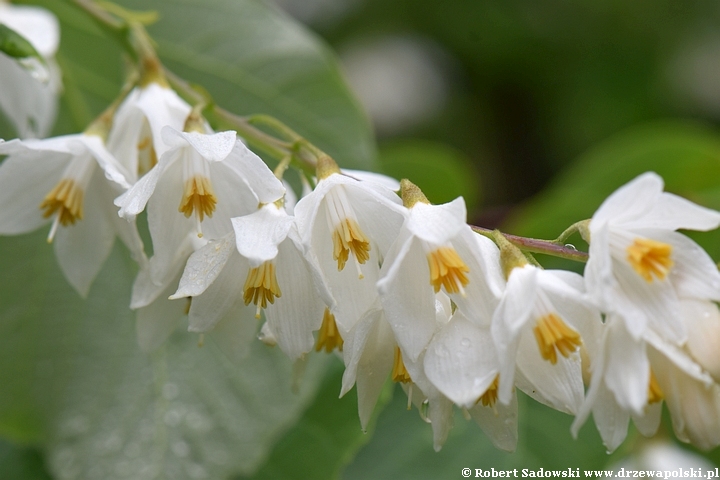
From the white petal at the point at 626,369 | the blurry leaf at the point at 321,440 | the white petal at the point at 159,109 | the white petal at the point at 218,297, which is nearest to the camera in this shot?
the white petal at the point at 626,369

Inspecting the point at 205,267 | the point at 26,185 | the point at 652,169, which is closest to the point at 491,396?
the point at 205,267

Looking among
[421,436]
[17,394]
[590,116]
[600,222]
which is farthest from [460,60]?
[600,222]

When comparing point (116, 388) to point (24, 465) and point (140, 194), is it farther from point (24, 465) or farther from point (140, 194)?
point (140, 194)

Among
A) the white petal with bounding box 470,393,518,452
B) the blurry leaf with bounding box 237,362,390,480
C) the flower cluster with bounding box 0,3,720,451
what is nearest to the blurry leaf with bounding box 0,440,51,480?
the blurry leaf with bounding box 237,362,390,480

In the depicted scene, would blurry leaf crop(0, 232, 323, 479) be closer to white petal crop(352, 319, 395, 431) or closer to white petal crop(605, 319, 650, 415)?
white petal crop(352, 319, 395, 431)

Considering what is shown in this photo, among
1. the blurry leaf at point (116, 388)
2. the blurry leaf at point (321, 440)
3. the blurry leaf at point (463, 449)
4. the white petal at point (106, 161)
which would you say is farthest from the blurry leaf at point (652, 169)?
the white petal at point (106, 161)

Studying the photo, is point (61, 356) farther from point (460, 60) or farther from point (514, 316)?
point (460, 60)

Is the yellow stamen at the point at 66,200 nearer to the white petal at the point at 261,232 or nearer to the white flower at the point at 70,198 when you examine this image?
the white flower at the point at 70,198
